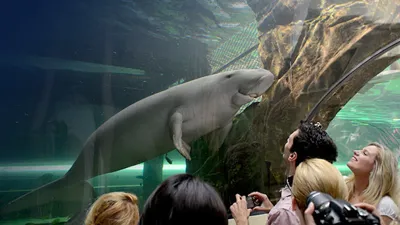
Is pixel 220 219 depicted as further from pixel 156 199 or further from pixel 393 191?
pixel 393 191

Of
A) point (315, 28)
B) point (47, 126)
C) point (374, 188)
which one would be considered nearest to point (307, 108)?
point (315, 28)

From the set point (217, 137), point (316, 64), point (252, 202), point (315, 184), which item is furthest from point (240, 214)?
point (316, 64)

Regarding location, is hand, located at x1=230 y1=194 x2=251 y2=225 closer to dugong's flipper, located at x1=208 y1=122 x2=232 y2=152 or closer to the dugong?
the dugong

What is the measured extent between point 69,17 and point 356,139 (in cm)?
658

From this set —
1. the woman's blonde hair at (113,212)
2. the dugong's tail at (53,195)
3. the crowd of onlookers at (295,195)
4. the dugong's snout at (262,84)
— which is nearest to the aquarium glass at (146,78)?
the dugong's tail at (53,195)

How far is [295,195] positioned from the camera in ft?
5.46

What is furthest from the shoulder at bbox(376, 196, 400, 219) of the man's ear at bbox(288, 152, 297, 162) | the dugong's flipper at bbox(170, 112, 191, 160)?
the dugong's flipper at bbox(170, 112, 191, 160)

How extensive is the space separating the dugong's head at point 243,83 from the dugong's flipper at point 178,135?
803 mm

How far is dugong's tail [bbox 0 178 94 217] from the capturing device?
3301mm

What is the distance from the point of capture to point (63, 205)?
3633mm

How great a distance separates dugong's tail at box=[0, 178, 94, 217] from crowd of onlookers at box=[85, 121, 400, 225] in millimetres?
1900

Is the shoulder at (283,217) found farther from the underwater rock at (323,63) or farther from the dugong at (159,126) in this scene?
the underwater rock at (323,63)

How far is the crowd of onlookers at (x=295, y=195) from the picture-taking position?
1.16 metres

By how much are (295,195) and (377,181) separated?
122 centimetres
